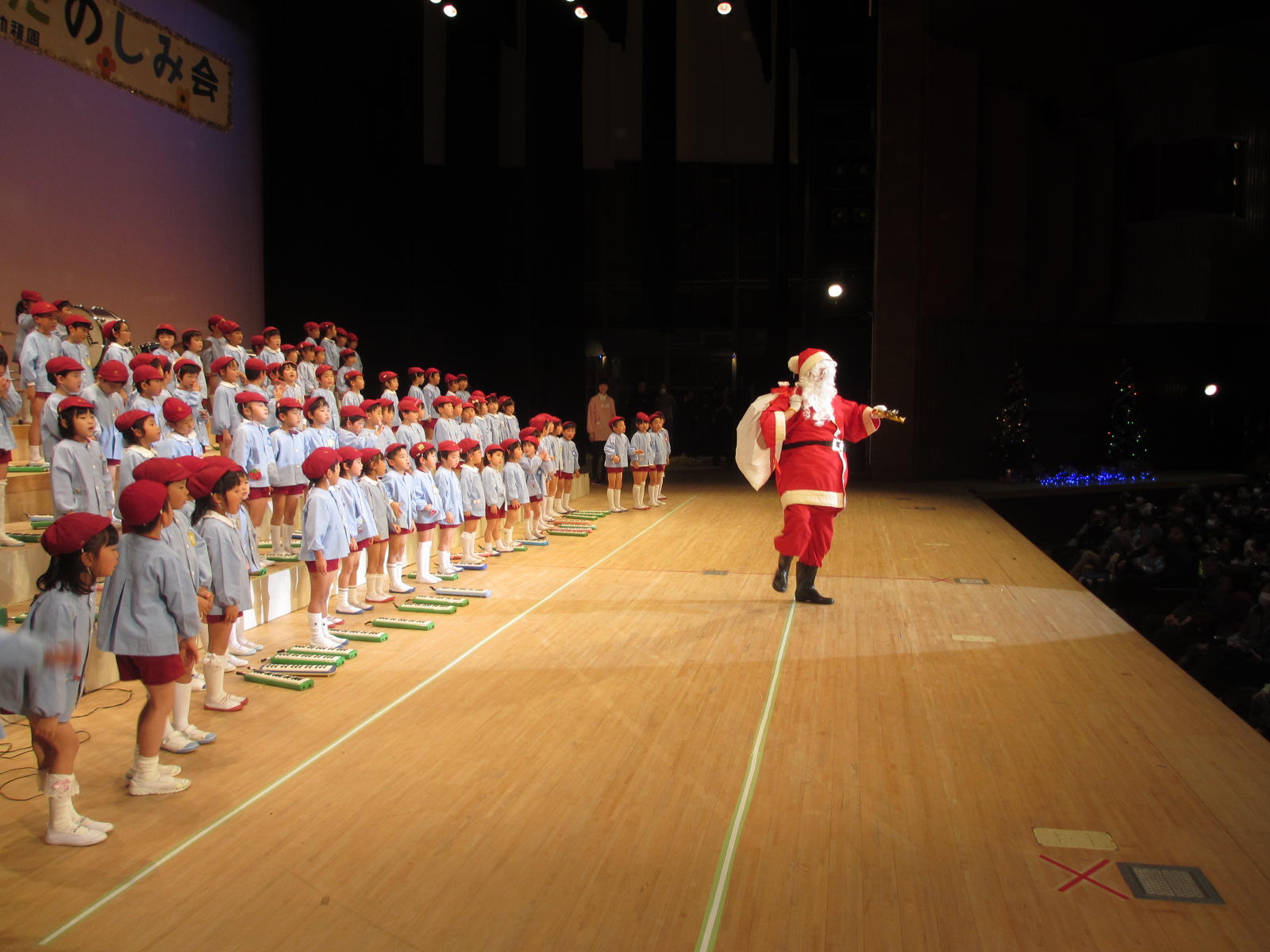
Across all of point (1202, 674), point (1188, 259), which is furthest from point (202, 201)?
point (1188, 259)

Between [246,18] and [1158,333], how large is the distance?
1479cm

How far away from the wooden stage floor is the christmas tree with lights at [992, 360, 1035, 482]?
879 cm

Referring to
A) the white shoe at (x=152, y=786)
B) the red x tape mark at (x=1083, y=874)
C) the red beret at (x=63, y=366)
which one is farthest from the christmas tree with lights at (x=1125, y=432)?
the white shoe at (x=152, y=786)

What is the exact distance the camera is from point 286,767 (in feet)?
11.5

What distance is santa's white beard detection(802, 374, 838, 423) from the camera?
19.5 feet

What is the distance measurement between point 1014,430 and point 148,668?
42.9 feet

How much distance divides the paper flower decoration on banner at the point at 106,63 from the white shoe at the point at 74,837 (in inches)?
344

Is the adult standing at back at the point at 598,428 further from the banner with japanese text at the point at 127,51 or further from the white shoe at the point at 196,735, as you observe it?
the white shoe at the point at 196,735

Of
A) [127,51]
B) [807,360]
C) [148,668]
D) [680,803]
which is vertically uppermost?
[127,51]

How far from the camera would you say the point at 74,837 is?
287 centimetres

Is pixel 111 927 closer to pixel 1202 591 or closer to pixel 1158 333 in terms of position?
pixel 1202 591

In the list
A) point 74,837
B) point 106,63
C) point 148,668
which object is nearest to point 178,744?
point 148,668

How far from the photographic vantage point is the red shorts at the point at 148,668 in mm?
3164

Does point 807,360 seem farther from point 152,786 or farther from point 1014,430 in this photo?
point 1014,430
